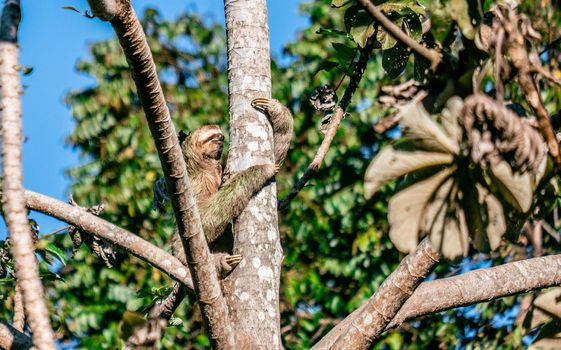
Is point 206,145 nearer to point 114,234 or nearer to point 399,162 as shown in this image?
point 114,234

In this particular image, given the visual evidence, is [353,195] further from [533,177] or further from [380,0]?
[533,177]

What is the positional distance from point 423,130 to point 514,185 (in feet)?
0.83

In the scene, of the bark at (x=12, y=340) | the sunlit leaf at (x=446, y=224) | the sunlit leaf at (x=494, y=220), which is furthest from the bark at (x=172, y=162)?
the sunlit leaf at (x=494, y=220)

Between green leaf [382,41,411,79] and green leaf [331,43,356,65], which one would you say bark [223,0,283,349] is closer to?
green leaf [331,43,356,65]

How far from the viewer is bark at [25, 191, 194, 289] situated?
3.77 metres

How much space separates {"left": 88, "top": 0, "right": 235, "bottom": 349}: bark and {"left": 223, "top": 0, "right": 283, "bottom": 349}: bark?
0.21 metres

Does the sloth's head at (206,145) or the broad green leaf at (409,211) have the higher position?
the sloth's head at (206,145)

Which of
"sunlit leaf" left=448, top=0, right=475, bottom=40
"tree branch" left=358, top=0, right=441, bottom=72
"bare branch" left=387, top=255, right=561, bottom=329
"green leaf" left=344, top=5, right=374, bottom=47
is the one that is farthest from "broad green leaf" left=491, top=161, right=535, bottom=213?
"bare branch" left=387, top=255, right=561, bottom=329

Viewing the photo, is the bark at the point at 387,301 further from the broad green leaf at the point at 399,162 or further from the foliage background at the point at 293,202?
the foliage background at the point at 293,202

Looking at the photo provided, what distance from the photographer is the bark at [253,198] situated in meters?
3.73

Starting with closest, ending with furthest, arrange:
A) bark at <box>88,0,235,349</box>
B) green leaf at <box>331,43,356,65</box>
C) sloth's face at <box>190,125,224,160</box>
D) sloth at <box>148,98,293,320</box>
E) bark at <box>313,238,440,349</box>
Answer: bark at <box>88,0,235,349</box> < bark at <box>313,238,440,349</box> < sloth at <box>148,98,293,320</box> < green leaf at <box>331,43,356,65</box> < sloth's face at <box>190,125,224,160</box>

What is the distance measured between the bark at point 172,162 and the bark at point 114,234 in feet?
0.93

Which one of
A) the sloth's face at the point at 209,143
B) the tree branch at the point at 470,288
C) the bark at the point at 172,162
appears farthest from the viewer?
the sloth's face at the point at 209,143

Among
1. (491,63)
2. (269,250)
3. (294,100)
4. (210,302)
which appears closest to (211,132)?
(269,250)
